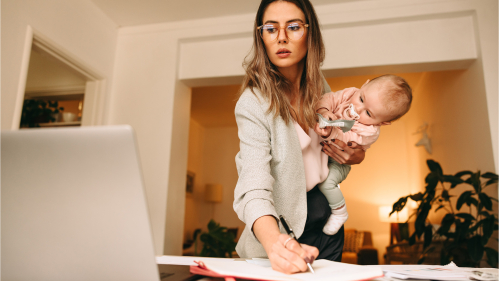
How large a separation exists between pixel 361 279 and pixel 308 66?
80cm

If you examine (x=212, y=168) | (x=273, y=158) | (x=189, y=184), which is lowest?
(x=273, y=158)

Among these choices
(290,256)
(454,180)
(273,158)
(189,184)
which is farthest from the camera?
(189,184)

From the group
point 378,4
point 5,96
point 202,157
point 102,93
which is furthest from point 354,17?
point 202,157

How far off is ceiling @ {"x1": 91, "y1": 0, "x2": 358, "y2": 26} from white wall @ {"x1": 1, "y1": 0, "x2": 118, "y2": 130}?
0.57 feet

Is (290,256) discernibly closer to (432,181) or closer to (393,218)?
(432,181)

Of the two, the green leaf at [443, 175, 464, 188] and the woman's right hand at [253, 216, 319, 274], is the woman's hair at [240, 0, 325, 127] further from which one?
the green leaf at [443, 175, 464, 188]

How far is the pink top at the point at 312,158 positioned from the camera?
1.09 meters

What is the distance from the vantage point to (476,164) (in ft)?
10.1

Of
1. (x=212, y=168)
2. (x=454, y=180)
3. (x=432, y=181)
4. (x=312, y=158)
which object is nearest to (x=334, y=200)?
(x=312, y=158)

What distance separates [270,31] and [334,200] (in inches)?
24.1

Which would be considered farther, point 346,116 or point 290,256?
point 346,116

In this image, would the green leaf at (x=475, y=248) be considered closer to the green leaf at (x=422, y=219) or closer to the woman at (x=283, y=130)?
the green leaf at (x=422, y=219)

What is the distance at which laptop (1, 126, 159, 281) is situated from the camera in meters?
0.41

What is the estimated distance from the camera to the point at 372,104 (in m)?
1.25
